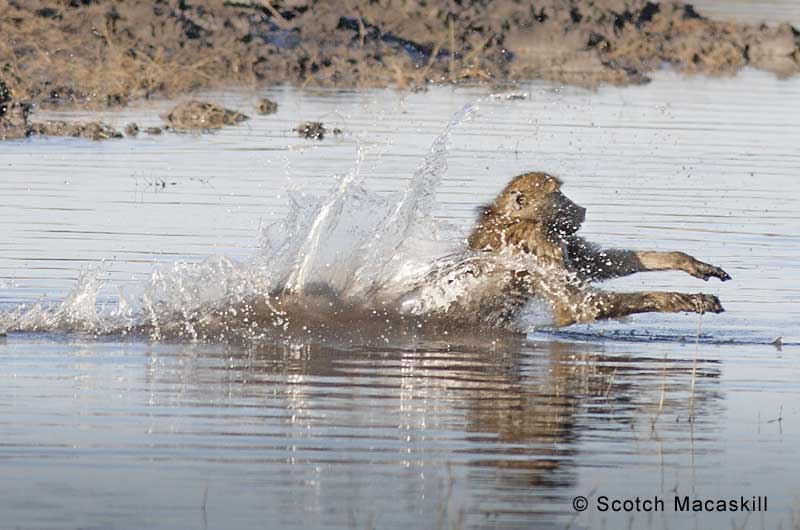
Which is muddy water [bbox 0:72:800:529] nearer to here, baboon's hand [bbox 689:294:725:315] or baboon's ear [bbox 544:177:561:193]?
baboon's hand [bbox 689:294:725:315]

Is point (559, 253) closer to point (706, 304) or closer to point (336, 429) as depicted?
point (706, 304)

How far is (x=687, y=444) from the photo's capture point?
7867mm

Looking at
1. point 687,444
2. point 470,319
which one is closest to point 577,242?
point 470,319

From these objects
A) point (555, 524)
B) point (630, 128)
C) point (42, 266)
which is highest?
point (630, 128)

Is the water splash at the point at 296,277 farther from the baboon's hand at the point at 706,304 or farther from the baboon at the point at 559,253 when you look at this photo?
the baboon's hand at the point at 706,304

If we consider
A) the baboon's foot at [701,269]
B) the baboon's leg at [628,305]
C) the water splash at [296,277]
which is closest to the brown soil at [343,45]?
the water splash at [296,277]

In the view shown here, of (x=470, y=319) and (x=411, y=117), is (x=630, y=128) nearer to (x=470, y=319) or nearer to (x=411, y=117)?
(x=411, y=117)

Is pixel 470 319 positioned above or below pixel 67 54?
below

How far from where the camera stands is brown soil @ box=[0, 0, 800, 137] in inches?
951

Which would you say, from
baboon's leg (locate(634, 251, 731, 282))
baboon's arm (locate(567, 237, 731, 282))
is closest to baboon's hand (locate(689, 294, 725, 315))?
baboon's leg (locate(634, 251, 731, 282))

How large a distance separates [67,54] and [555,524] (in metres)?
19.5

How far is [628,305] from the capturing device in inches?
409

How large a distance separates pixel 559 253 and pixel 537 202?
32 cm

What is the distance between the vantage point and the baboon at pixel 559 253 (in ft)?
34.4
